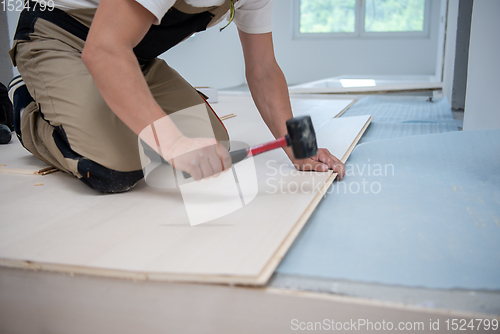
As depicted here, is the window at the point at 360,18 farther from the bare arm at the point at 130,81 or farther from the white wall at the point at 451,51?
the bare arm at the point at 130,81

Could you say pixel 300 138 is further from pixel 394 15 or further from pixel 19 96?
pixel 394 15

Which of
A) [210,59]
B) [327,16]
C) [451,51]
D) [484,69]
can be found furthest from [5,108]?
[327,16]

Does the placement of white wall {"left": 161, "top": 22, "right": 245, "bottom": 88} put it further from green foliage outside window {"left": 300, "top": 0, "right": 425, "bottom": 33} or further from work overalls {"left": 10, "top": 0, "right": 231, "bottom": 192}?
work overalls {"left": 10, "top": 0, "right": 231, "bottom": 192}

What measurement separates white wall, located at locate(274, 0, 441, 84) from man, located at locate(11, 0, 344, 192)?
6.82m

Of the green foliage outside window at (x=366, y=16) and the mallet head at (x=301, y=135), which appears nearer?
the mallet head at (x=301, y=135)

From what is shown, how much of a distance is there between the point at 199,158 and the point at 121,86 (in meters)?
0.26

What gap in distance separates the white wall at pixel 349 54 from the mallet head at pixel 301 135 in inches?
286

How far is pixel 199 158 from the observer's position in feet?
3.17

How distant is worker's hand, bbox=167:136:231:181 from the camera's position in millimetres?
969

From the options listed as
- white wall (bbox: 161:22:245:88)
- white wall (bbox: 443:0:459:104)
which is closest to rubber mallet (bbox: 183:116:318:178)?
white wall (bbox: 443:0:459:104)

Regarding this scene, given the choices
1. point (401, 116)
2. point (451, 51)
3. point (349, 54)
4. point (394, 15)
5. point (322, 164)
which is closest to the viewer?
point (322, 164)

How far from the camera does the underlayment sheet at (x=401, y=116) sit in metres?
2.33

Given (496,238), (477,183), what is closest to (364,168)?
(477,183)

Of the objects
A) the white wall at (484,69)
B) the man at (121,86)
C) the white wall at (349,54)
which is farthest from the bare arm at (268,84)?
the white wall at (349,54)
